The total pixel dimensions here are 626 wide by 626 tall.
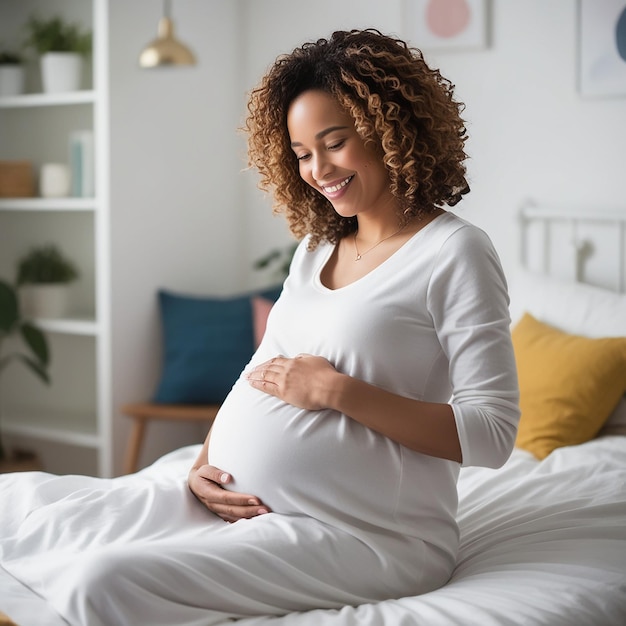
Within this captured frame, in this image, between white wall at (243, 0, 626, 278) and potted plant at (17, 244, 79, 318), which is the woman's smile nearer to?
white wall at (243, 0, 626, 278)

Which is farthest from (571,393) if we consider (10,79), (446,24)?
(10,79)

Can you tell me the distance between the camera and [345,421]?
4.32ft

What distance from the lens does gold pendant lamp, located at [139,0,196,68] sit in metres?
2.66

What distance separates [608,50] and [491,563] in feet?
5.25

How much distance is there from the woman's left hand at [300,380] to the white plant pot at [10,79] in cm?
203

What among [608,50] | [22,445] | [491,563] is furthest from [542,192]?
[22,445]

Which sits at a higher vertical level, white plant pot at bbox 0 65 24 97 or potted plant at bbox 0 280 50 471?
white plant pot at bbox 0 65 24 97

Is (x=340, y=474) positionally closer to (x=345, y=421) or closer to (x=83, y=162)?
(x=345, y=421)

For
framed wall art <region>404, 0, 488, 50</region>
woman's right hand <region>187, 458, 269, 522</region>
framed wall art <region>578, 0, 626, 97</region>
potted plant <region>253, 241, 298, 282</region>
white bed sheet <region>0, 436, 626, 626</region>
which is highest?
framed wall art <region>404, 0, 488, 50</region>

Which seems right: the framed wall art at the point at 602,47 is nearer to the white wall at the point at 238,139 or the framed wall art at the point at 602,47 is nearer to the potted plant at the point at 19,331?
the white wall at the point at 238,139

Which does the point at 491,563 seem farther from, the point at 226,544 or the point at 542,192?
the point at 542,192

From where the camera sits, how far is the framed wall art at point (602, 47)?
2428 mm

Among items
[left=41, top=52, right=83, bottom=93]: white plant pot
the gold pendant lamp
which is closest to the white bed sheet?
the gold pendant lamp

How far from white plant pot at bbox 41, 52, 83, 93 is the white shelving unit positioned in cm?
6
